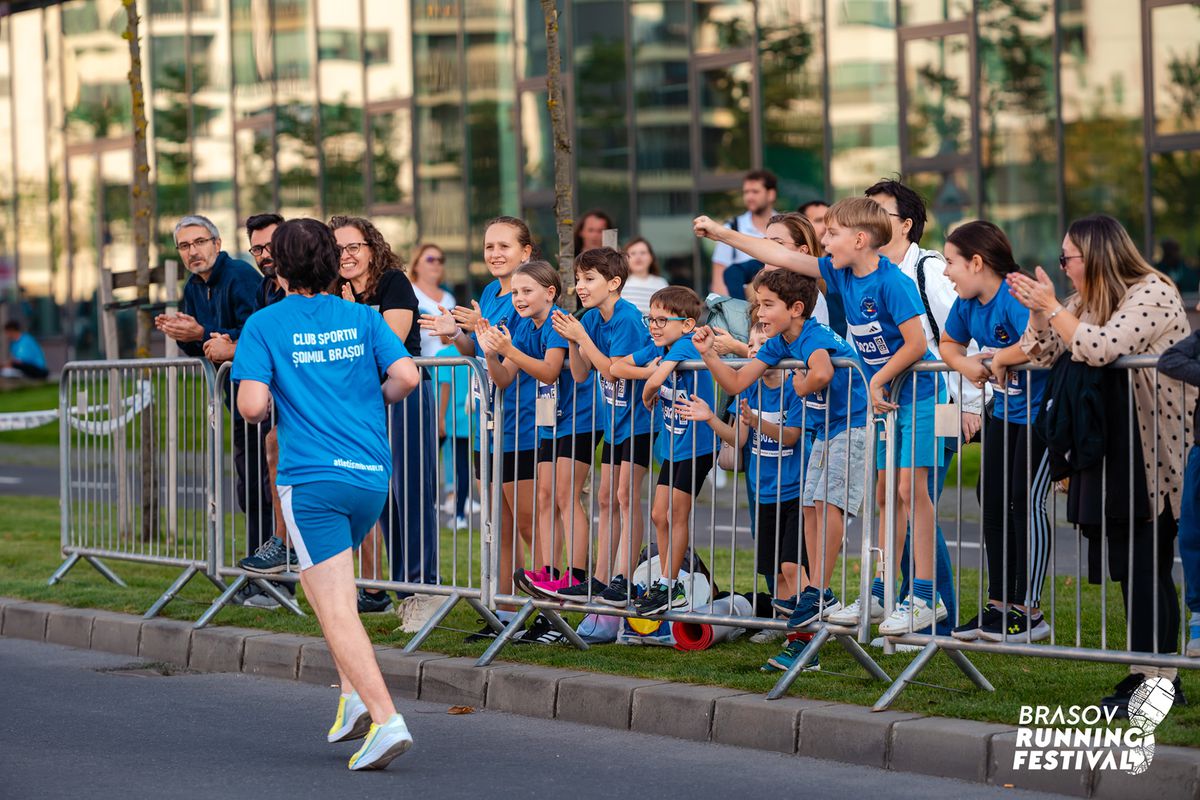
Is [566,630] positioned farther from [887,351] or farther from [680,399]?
[887,351]

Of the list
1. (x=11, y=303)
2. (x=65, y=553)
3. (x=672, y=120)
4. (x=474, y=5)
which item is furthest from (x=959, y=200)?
(x=11, y=303)

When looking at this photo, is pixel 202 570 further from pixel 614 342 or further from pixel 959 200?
pixel 959 200

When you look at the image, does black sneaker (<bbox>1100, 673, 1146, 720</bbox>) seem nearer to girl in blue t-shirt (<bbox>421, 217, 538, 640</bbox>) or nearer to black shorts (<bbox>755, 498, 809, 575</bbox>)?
black shorts (<bbox>755, 498, 809, 575</bbox>)

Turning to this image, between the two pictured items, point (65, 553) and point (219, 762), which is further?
point (65, 553)

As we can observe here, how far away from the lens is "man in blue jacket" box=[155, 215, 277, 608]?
9695mm

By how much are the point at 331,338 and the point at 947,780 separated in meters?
2.56

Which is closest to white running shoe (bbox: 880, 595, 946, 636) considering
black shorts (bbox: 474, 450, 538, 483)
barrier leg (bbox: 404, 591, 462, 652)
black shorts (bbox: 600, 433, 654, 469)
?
black shorts (bbox: 600, 433, 654, 469)

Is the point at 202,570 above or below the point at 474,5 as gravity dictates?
below

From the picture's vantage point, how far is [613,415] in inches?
320

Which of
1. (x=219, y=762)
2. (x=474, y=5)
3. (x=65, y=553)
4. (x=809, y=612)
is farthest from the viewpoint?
(x=474, y=5)

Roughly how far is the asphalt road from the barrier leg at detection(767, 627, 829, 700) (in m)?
0.30

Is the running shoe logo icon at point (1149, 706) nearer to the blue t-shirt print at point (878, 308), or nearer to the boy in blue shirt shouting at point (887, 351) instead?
the boy in blue shirt shouting at point (887, 351)

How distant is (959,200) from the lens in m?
19.2

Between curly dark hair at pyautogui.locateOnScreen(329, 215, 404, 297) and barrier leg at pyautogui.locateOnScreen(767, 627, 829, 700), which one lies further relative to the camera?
curly dark hair at pyautogui.locateOnScreen(329, 215, 404, 297)
